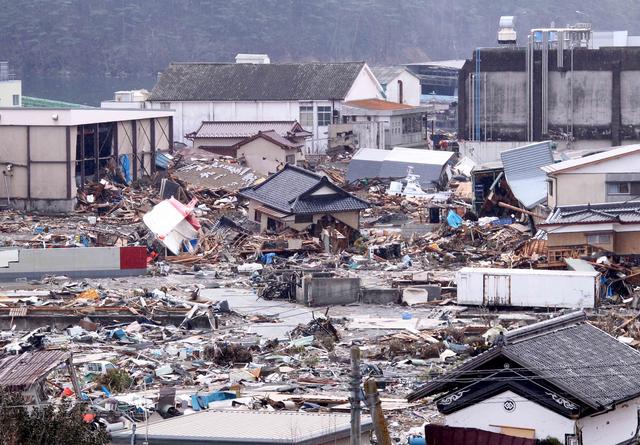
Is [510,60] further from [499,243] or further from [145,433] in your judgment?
[145,433]

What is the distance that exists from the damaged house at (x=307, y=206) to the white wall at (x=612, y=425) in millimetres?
15775

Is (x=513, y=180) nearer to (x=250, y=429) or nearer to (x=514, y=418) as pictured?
(x=514, y=418)

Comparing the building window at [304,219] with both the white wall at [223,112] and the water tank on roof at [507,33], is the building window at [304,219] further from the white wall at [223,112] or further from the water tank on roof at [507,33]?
the white wall at [223,112]

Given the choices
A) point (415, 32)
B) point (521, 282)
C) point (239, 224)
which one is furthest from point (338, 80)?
point (415, 32)

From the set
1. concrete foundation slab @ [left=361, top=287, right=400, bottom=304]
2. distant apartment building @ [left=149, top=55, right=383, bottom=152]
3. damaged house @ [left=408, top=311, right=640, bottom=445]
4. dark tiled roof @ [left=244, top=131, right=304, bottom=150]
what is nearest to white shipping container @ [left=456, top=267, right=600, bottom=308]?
concrete foundation slab @ [left=361, top=287, right=400, bottom=304]

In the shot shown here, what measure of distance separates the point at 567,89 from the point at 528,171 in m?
11.0

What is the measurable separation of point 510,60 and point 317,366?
25205 millimetres

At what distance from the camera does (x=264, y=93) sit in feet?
167

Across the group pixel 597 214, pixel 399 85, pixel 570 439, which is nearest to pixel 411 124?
pixel 399 85

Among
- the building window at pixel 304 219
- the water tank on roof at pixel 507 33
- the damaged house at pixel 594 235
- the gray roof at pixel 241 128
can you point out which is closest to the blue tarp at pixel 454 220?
the building window at pixel 304 219

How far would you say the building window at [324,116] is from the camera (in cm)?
5028

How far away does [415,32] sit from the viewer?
114812 millimetres

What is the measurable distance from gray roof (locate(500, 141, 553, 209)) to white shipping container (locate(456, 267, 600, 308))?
7.68m

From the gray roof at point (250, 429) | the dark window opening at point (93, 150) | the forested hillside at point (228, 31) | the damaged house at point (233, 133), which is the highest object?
the forested hillside at point (228, 31)
